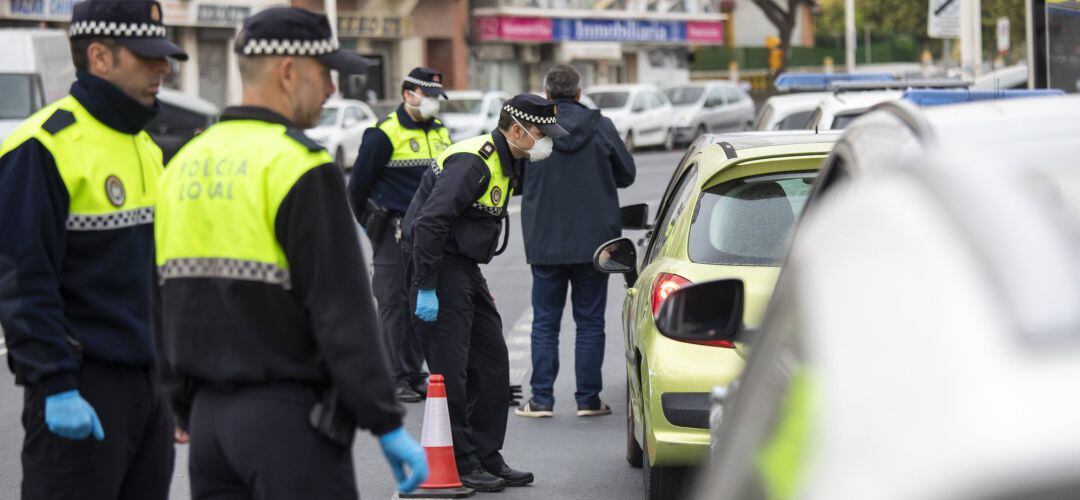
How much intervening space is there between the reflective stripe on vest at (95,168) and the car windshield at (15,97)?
22600 millimetres

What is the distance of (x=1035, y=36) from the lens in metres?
16.0

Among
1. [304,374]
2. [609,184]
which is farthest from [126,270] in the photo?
[609,184]

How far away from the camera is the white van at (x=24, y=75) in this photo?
25625 mm

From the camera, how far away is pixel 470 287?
22.8 feet

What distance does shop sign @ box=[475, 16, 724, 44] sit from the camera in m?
50.6

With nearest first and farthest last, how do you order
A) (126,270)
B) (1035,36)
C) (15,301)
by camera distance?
(15,301) < (126,270) < (1035,36)

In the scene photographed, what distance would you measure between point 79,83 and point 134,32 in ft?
0.63

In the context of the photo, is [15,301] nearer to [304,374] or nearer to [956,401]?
[304,374]

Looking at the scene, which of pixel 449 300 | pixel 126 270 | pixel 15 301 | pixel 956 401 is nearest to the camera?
pixel 956 401

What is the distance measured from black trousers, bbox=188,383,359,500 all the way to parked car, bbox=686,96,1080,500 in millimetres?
1747

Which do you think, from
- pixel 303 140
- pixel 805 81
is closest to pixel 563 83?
pixel 303 140

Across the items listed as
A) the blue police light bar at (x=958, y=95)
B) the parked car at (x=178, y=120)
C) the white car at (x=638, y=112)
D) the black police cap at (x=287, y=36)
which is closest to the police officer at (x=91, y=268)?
the black police cap at (x=287, y=36)

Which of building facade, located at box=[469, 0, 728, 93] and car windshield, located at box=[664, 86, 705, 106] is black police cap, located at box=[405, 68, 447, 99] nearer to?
car windshield, located at box=[664, 86, 705, 106]

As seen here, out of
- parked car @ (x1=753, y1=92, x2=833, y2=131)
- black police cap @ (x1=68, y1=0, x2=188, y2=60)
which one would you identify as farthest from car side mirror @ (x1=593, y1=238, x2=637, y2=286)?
parked car @ (x1=753, y1=92, x2=833, y2=131)
